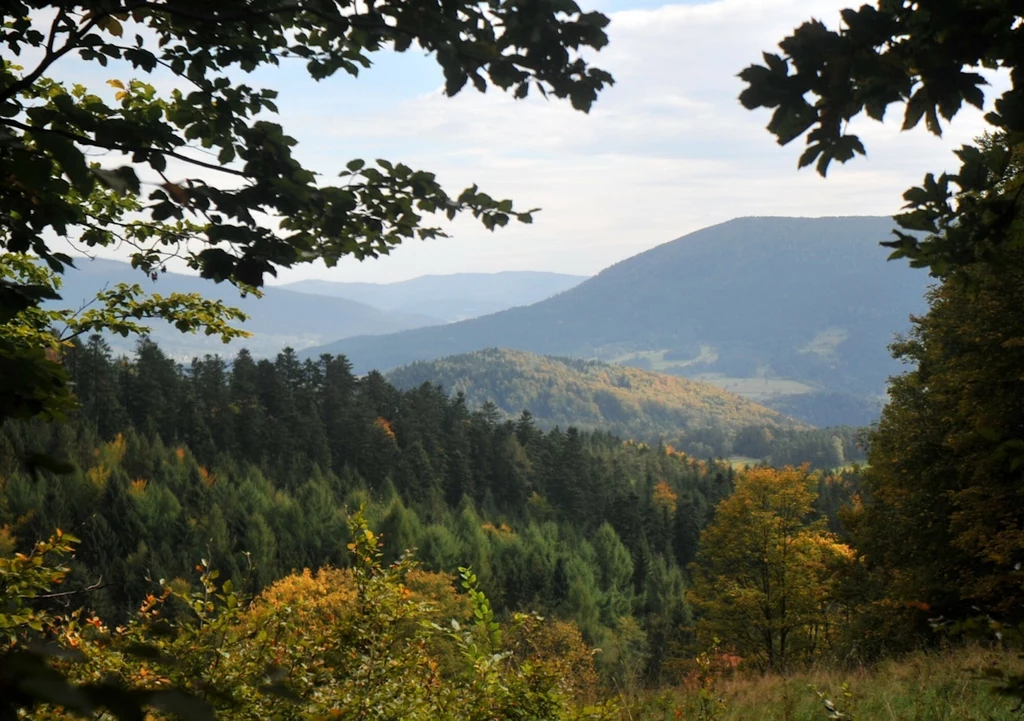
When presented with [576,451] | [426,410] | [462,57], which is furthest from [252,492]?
[462,57]

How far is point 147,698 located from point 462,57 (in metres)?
2.72

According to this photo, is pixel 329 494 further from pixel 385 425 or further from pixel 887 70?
pixel 887 70

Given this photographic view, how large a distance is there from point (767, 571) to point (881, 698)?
24.4 metres

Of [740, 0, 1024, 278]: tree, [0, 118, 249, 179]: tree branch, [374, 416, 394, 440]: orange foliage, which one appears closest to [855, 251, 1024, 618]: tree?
[740, 0, 1024, 278]: tree

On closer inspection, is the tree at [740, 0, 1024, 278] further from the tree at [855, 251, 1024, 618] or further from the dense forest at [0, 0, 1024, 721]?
the tree at [855, 251, 1024, 618]

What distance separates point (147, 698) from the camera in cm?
128

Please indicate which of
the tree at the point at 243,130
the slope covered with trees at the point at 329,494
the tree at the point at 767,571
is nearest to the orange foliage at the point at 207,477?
the slope covered with trees at the point at 329,494

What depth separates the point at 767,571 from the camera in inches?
1233

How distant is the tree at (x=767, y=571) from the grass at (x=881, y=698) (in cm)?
1999

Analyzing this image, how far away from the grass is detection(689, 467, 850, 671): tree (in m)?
20.0

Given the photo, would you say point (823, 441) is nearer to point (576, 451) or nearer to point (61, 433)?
point (576, 451)

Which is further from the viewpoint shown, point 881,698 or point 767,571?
point 767,571

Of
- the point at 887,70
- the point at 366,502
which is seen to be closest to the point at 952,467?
the point at 366,502

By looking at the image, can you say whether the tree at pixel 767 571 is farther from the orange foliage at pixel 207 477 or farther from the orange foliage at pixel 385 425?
the orange foliage at pixel 385 425
